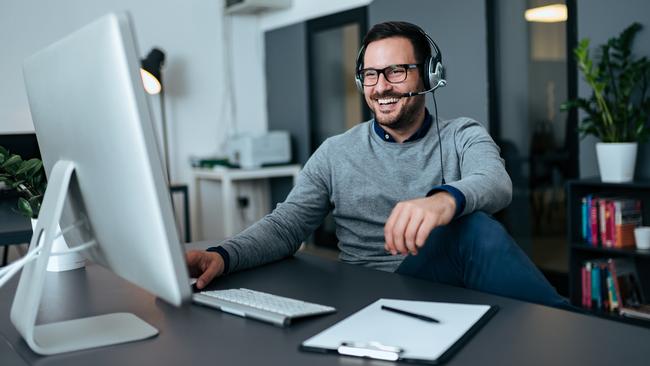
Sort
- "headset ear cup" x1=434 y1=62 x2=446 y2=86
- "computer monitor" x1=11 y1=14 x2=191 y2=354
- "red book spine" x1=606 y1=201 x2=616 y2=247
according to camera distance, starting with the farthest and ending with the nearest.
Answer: "red book spine" x1=606 y1=201 x2=616 y2=247, "headset ear cup" x1=434 y1=62 x2=446 y2=86, "computer monitor" x1=11 y1=14 x2=191 y2=354

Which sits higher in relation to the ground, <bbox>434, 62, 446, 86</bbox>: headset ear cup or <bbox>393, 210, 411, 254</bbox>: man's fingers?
<bbox>434, 62, 446, 86</bbox>: headset ear cup

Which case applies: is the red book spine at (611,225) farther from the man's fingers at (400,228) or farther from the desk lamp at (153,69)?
the desk lamp at (153,69)

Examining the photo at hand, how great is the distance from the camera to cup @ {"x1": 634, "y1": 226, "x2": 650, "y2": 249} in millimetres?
2887

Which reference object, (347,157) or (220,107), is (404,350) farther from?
(220,107)

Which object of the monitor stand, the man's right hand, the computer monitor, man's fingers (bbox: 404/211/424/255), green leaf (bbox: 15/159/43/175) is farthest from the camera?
green leaf (bbox: 15/159/43/175)

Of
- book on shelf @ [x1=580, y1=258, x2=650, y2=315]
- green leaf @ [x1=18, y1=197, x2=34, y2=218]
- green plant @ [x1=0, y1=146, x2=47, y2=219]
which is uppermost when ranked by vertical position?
green plant @ [x1=0, y1=146, x2=47, y2=219]

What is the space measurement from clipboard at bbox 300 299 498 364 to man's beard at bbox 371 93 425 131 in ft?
2.68

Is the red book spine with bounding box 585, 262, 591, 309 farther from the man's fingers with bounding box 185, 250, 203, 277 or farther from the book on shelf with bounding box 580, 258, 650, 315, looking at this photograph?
the man's fingers with bounding box 185, 250, 203, 277

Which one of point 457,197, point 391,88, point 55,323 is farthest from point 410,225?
point 391,88

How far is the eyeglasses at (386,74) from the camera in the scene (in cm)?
178

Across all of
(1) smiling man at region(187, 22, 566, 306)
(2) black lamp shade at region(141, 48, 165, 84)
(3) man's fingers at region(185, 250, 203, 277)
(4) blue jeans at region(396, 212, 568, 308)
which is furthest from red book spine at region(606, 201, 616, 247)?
(2) black lamp shade at region(141, 48, 165, 84)

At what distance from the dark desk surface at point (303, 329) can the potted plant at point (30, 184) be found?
14cm

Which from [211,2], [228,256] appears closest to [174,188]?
[211,2]

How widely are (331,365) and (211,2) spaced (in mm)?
4806
